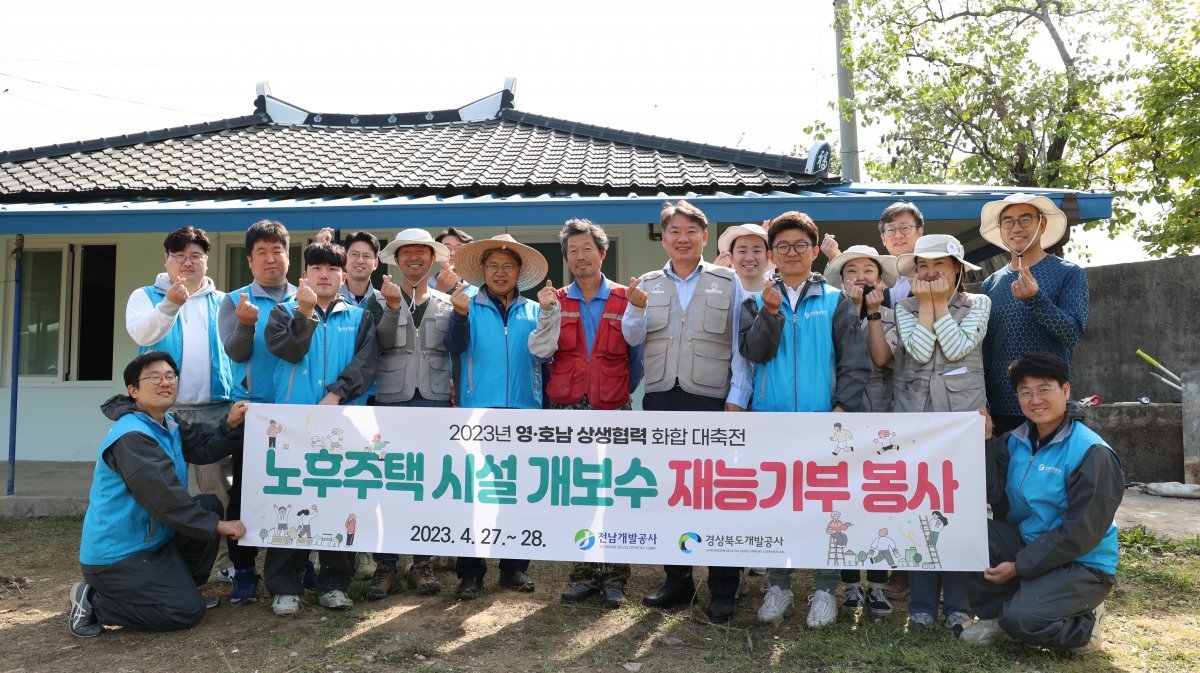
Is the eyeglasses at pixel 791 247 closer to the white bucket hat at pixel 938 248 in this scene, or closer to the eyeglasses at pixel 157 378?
the white bucket hat at pixel 938 248

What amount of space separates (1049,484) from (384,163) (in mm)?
7031

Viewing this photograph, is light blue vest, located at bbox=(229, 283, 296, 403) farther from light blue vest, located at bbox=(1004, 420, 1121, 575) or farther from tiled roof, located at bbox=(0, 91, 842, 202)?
light blue vest, located at bbox=(1004, 420, 1121, 575)

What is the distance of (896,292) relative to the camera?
13.6 feet

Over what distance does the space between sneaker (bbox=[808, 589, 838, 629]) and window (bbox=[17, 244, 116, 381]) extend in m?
7.76

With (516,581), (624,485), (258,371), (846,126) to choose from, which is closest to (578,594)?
(516,581)

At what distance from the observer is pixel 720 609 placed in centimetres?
373

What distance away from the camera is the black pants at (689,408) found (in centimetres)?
377

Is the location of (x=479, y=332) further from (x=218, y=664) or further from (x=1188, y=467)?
(x=1188, y=467)

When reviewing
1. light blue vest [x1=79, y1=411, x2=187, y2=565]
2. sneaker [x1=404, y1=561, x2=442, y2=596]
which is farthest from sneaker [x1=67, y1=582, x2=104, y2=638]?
sneaker [x1=404, y1=561, x2=442, y2=596]

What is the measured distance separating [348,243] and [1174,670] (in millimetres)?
4381

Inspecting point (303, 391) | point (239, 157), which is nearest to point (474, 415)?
point (303, 391)

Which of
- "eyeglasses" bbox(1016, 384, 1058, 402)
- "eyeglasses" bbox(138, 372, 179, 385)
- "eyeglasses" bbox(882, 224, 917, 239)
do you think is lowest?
"eyeglasses" bbox(1016, 384, 1058, 402)

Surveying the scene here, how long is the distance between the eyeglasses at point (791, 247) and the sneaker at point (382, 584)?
2.63 meters

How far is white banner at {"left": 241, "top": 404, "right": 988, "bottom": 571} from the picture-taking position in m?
3.57
